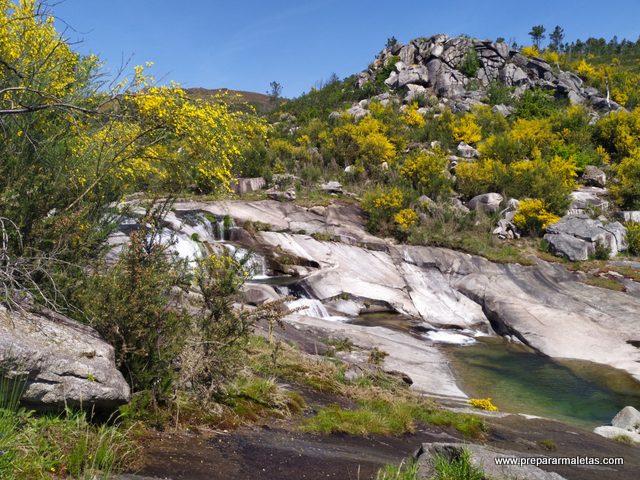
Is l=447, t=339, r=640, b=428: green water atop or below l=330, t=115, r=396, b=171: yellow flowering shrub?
below

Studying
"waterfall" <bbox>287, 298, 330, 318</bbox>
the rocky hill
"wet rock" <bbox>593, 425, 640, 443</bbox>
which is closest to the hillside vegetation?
"wet rock" <bbox>593, 425, 640, 443</bbox>

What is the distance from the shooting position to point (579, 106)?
1748 inches

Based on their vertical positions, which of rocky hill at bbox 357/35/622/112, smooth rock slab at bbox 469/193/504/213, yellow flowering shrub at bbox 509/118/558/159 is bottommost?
smooth rock slab at bbox 469/193/504/213

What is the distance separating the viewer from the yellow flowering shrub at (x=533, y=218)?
28.2m

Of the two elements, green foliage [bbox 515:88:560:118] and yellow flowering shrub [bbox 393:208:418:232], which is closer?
yellow flowering shrub [bbox 393:208:418:232]

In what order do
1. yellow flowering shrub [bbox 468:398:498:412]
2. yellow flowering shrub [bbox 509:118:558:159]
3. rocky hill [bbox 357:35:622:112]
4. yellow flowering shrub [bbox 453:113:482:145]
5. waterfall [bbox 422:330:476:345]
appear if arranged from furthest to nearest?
rocky hill [bbox 357:35:622:112] < yellow flowering shrub [bbox 453:113:482:145] < yellow flowering shrub [bbox 509:118:558:159] < waterfall [bbox 422:330:476:345] < yellow flowering shrub [bbox 468:398:498:412]

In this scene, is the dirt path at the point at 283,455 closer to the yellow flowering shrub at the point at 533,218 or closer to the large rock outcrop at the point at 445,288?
the large rock outcrop at the point at 445,288

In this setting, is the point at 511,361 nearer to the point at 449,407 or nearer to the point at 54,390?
the point at 449,407

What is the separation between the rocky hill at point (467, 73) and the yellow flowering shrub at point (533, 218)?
2234 cm

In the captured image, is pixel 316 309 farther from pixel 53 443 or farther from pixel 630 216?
pixel 630 216

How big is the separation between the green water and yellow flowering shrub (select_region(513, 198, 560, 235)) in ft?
39.5

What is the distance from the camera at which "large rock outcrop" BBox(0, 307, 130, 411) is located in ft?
13.1

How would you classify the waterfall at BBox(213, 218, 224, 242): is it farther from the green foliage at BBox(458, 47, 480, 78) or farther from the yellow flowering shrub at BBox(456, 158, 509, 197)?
the green foliage at BBox(458, 47, 480, 78)

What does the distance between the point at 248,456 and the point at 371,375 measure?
19.4 feet
